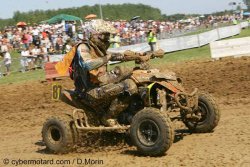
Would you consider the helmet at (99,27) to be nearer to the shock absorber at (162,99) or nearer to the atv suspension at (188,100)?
the shock absorber at (162,99)

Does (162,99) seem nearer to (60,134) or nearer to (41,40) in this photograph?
(60,134)

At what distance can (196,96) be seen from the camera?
6785 millimetres

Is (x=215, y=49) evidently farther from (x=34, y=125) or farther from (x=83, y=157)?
(x=83, y=157)

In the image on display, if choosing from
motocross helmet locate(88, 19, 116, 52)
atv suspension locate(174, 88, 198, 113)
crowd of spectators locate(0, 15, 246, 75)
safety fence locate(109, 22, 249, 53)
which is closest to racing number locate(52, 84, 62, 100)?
motocross helmet locate(88, 19, 116, 52)

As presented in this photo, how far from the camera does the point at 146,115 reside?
6.14 meters

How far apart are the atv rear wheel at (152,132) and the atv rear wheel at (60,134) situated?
111cm

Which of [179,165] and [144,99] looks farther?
[144,99]

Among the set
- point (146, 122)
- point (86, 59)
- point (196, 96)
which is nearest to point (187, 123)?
point (196, 96)

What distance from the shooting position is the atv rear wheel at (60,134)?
6.87 m

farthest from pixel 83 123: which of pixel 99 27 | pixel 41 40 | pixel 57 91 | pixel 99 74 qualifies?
pixel 41 40

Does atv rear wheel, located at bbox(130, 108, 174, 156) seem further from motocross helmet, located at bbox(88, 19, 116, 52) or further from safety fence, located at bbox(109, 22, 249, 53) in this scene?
safety fence, located at bbox(109, 22, 249, 53)

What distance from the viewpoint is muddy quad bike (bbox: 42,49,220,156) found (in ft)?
20.1

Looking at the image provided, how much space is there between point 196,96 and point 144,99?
80 cm

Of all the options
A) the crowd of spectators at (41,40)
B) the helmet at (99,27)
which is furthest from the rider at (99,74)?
the crowd of spectators at (41,40)
